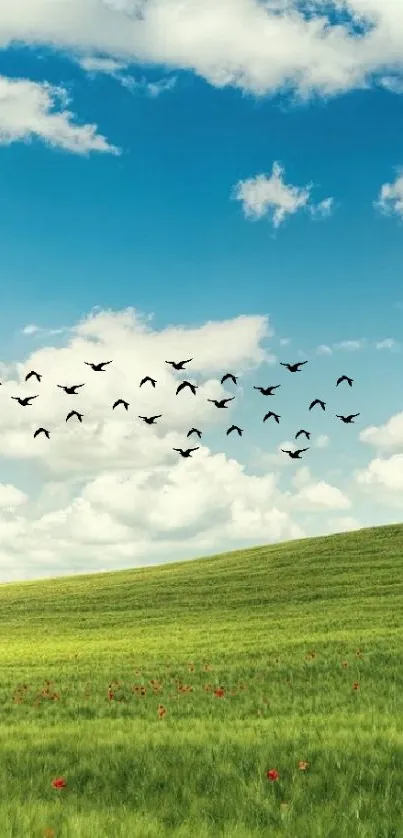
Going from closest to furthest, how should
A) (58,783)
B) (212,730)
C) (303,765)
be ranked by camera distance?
(58,783), (303,765), (212,730)

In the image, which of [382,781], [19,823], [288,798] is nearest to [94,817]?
[19,823]

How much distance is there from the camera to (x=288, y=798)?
26.3 feet

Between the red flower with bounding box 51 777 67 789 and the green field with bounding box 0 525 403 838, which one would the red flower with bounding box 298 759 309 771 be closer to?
the green field with bounding box 0 525 403 838

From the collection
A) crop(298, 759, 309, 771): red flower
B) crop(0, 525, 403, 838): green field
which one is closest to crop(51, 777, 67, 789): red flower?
crop(0, 525, 403, 838): green field

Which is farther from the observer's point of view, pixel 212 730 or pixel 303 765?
pixel 212 730

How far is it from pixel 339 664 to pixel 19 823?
1324 centimetres

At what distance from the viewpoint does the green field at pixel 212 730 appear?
7.32m

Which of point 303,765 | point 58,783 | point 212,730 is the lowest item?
point 212,730

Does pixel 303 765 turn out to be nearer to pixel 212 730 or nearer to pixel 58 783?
pixel 58 783

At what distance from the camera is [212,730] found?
11477 millimetres

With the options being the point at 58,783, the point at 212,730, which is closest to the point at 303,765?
the point at 58,783

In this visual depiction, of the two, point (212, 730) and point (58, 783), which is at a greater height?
point (58, 783)

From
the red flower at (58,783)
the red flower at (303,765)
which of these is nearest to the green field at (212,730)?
the red flower at (303,765)

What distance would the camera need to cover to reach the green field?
24.0ft
